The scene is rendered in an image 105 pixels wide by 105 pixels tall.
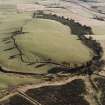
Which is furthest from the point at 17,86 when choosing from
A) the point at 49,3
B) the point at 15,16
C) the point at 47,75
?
the point at 49,3

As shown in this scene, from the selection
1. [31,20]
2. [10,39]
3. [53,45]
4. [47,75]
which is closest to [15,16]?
[31,20]

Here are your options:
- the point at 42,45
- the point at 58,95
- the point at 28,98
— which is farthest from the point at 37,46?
the point at 28,98

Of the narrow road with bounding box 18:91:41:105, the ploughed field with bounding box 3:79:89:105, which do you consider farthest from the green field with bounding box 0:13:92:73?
the narrow road with bounding box 18:91:41:105

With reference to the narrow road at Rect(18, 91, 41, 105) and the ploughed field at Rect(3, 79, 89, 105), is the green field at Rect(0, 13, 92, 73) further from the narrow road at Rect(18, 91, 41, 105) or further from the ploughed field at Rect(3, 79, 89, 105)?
the narrow road at Rect(18, 91, 41, 105)

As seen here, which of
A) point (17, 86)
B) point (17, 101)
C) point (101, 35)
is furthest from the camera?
point (101, 35)

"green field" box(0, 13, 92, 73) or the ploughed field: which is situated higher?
"green field" box(0, 13, 92, 73)

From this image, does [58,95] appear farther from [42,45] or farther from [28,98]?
[42,45]

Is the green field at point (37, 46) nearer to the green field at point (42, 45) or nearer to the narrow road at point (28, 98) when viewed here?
the green field at point (42, 45)

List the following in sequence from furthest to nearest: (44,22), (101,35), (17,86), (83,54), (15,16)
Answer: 1. (15,16)
2. (44,22)
3. (101,35)
4. (83,54)
5. (17,86)

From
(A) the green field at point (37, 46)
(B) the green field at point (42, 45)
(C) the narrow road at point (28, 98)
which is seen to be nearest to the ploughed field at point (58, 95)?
(C) the narrow road at point (28, 98)

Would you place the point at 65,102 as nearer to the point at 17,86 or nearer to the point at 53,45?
the point at 17,86

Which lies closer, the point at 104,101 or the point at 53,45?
the point at 104,101
